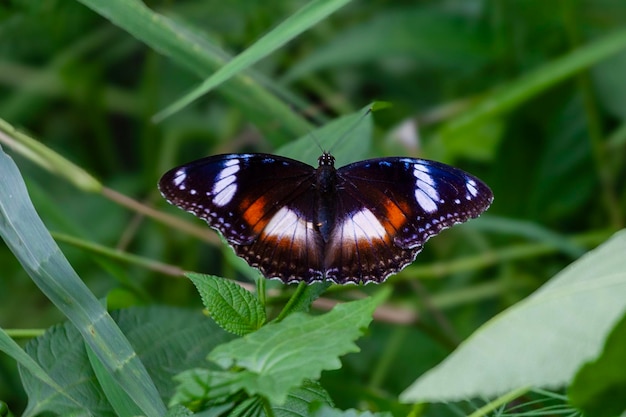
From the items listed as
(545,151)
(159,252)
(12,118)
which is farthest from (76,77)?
(545,151)

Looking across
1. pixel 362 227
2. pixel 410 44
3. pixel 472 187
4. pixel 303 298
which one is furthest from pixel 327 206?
pixel 410 44

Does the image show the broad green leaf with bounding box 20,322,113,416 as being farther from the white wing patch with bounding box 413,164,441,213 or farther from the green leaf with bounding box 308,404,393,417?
the white wing patch with bounding box 413,164,441,213

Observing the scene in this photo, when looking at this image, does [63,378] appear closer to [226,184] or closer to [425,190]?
[226,184]

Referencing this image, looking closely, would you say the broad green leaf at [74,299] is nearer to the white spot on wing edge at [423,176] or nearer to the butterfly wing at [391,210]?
the butterfly wing at [391,210]

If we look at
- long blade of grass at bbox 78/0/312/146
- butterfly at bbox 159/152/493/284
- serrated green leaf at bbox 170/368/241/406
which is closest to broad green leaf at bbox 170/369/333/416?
serrated green leaf at bbox 170/368/241/406

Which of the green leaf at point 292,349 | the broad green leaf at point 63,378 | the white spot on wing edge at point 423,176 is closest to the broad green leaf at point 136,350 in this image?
the broad green leaf at point 63,378
